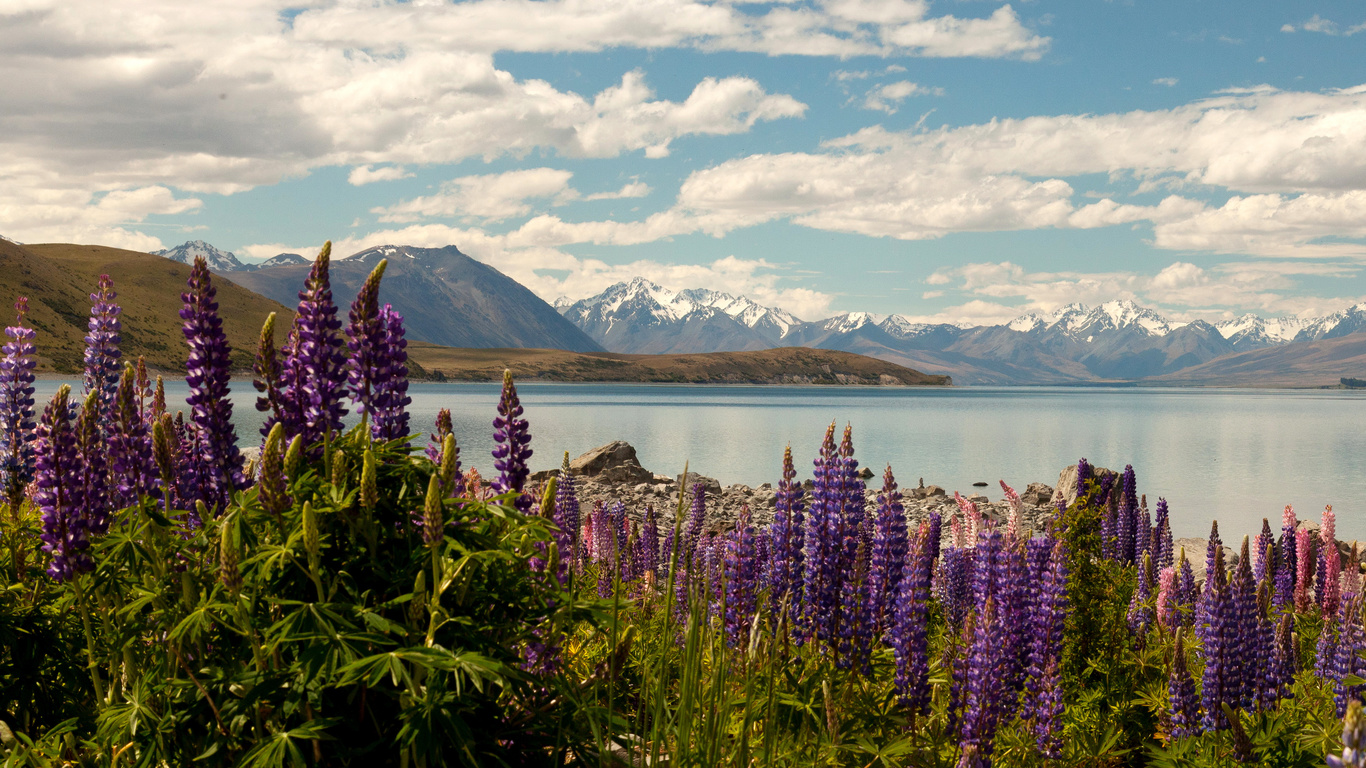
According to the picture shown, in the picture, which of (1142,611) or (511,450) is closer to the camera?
(511,450)

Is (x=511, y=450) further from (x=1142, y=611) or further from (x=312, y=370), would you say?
(x=1142, y=611)

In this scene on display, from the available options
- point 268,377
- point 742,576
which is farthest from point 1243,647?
point 268,377

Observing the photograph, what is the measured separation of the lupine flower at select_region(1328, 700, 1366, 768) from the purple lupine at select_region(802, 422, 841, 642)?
3.79 meters

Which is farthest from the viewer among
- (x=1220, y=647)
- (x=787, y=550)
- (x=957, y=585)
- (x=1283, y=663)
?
(x=957, y=585)

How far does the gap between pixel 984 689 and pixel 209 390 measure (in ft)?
15.5

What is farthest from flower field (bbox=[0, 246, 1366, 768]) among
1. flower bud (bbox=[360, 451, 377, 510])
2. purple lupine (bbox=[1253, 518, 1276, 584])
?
purple lupine (bbox=[1253, 518, 1276, 584])

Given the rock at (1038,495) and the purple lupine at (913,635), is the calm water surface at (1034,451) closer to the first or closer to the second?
the rock at (1038,495)

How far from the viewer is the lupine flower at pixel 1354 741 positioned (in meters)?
2.06

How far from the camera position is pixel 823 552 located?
603 centimetres

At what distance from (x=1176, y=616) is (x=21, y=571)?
401 inches

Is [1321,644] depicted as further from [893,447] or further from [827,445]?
[893,447]

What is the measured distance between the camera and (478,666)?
2795 mm

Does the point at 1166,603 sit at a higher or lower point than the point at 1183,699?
lower

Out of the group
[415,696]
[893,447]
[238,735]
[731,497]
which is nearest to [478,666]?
[415,696]
